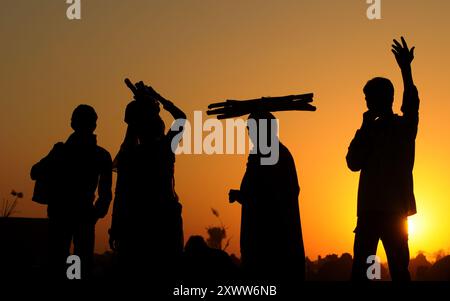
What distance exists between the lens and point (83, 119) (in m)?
11.7

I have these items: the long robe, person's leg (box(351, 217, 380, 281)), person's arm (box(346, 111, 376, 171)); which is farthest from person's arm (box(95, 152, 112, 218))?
person's leg (box(351, 217, 380, 281))

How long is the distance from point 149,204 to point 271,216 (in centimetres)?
184

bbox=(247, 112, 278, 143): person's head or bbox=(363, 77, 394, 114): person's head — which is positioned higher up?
bbox=(363, 77, 394, 114): person's head

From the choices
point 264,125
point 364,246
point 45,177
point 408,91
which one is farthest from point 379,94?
point 45,177

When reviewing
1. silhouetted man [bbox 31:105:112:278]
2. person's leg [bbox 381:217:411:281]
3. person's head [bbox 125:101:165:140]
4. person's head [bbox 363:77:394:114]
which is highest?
person's head [bbox 363:77:394:114]

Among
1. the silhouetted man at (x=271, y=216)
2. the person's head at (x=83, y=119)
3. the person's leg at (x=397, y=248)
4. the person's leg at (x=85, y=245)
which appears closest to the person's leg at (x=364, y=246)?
the person's leg at (x=397, y=248)

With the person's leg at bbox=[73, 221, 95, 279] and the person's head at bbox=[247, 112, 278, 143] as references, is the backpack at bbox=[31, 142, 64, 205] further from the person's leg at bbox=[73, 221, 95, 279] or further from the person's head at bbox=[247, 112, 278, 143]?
the person's head at bbox=[247, 112, 278, 143]

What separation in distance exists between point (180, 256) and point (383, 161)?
2.75 m

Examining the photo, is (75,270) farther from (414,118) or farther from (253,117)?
(414,118)

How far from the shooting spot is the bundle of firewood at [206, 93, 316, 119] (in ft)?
40.3
